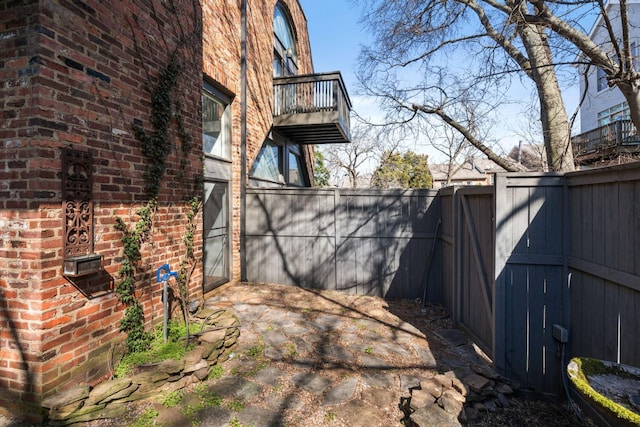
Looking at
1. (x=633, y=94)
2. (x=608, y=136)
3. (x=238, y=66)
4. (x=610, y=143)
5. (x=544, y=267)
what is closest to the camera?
(x=544, y=267)

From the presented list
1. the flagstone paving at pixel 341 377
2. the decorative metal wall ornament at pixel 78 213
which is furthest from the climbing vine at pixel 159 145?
the flagstone paving at pixel 341 377

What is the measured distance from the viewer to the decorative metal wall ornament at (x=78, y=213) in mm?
2443

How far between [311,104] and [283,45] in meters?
2.87

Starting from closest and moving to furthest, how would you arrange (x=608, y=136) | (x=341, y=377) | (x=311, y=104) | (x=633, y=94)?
(x=341, y=377) < (x=633, y=94) < (x=311, y=104) < (x=608, y=136)

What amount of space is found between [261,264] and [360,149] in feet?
48.1

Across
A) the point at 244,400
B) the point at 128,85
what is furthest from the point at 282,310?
the point at 128,85

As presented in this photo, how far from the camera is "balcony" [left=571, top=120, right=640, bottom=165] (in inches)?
415

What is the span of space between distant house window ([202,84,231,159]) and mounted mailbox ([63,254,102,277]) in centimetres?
308

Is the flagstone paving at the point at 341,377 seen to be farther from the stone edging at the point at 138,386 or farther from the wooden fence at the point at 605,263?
the wooden fence at the point at 605,263

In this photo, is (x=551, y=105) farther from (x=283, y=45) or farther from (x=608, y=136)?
(x=608, y=136)

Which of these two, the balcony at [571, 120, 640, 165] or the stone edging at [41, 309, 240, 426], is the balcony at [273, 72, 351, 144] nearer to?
the stone edging at [41, 309, 240, 426]

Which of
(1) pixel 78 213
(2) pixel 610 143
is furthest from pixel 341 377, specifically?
(2) pixel 610 143

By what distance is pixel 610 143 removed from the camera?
1091 cm

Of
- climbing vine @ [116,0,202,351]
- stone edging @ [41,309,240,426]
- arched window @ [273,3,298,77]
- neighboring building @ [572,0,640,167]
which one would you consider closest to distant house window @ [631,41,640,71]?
neighboring building @ [572,0,640,167]
